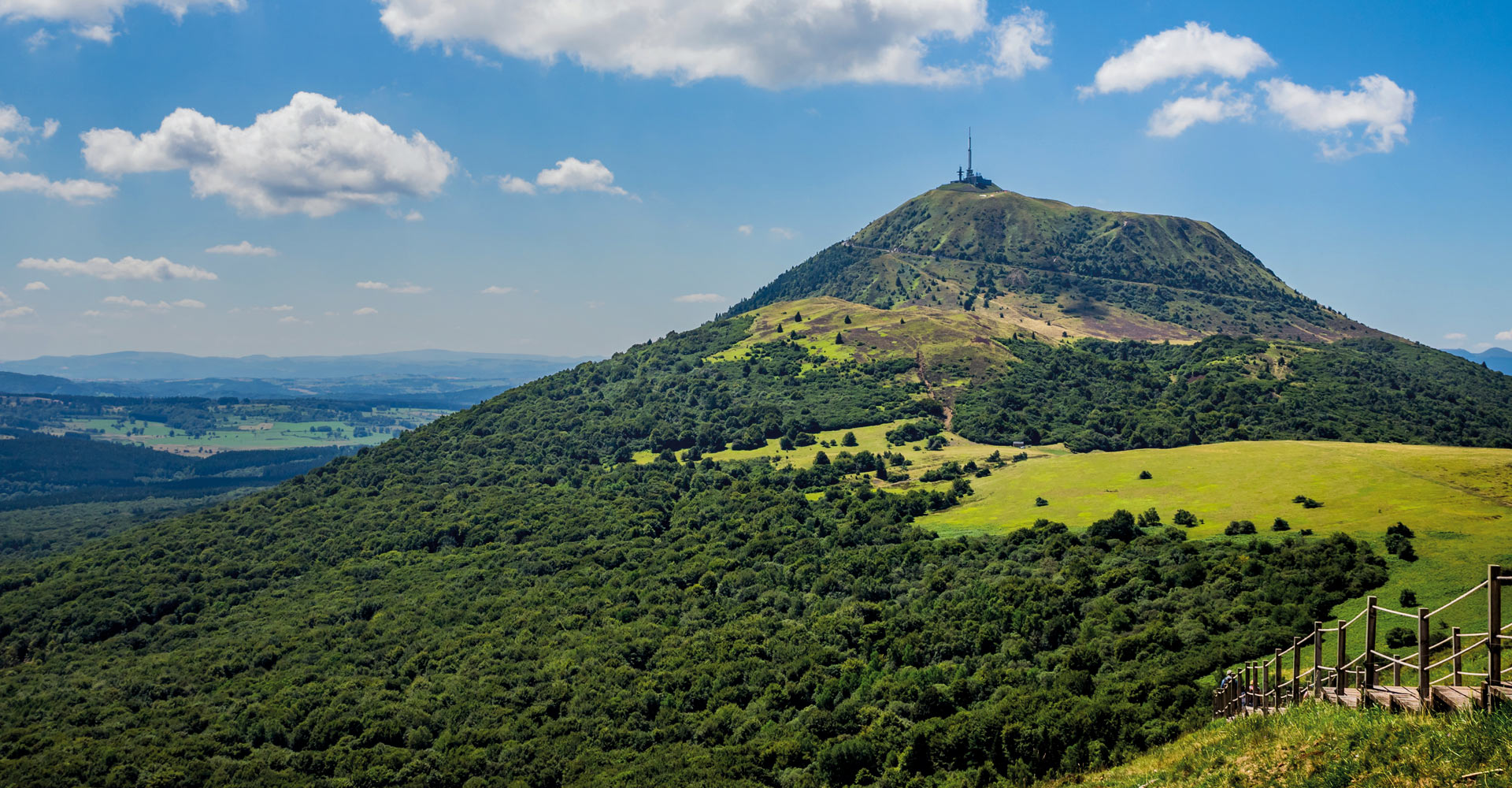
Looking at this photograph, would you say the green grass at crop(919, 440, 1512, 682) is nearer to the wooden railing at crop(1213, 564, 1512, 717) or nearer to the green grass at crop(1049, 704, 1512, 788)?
the wooden railing at crop(1213, 564, 1512, 717)

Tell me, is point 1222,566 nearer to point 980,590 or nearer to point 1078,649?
point 1078,649

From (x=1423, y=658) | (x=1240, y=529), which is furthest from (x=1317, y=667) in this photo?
(x=1240, y=529)

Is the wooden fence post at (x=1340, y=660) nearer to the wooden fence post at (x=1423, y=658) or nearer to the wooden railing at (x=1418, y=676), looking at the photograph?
the wooden railing at (x=1418, y=676)

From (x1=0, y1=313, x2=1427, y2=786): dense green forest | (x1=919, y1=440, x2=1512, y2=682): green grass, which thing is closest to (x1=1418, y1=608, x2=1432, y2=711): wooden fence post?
(x1=0, y1=313, x2=1427, y2=786): dense green forest

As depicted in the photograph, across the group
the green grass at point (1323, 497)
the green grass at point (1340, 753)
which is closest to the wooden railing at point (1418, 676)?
the green grass at point (1340, 753)

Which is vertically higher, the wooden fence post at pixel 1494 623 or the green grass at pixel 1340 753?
the wooden fence post at pixel 1494 623
